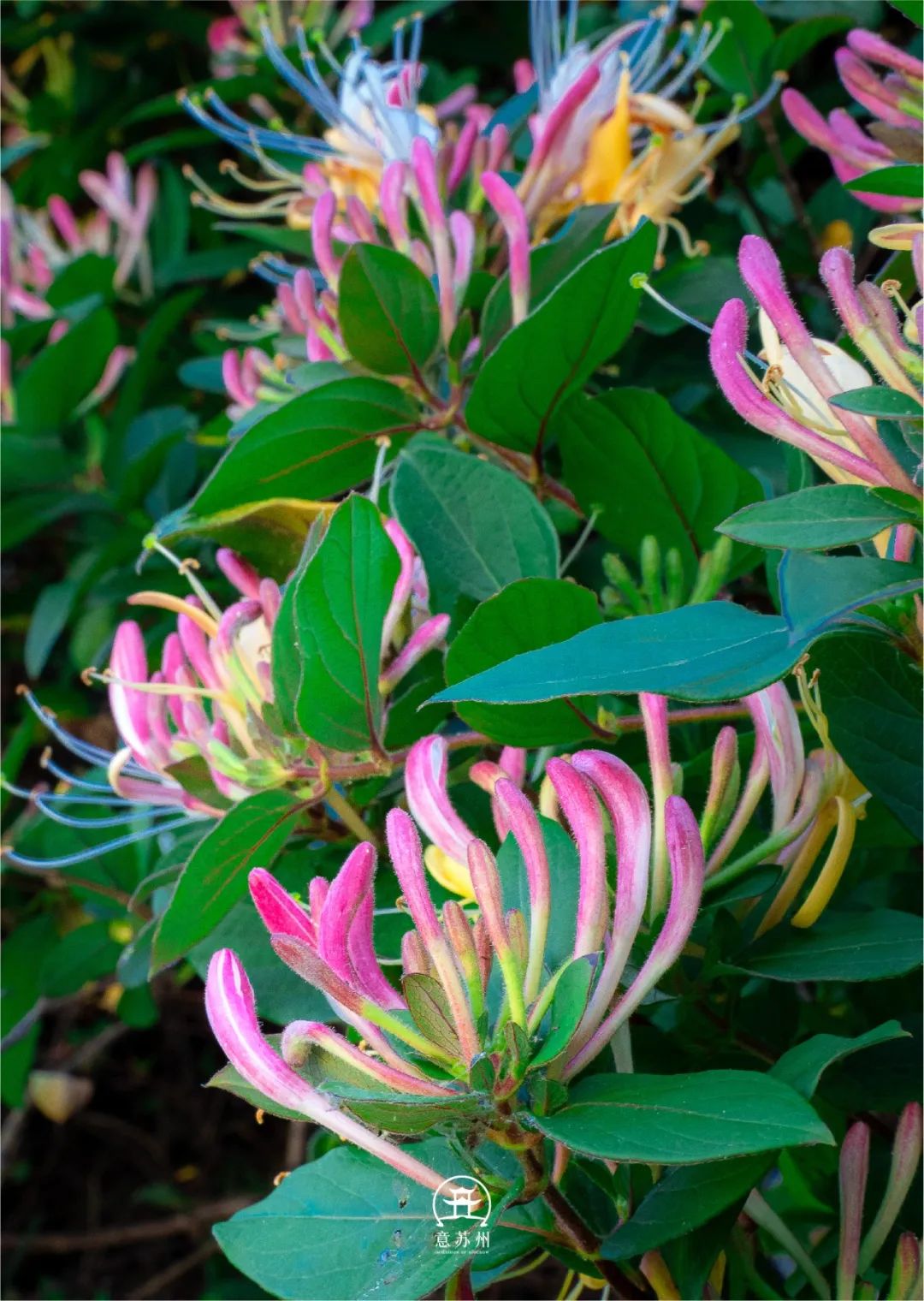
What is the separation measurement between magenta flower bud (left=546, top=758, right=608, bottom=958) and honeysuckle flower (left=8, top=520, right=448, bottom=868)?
0.67 ft

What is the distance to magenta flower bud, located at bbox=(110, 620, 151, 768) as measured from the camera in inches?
31.4

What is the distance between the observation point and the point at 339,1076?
1.71 feet

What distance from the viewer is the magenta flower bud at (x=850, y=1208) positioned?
628 mm

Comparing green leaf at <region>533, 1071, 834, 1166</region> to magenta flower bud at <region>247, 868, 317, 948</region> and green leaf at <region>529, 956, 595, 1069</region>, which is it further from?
magenta flower bud at <region>247, 868, 317, 948</region>

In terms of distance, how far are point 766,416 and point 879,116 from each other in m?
0.51

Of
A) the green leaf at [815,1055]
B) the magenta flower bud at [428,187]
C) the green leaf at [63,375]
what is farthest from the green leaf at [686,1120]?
the green leaf at [63,375]

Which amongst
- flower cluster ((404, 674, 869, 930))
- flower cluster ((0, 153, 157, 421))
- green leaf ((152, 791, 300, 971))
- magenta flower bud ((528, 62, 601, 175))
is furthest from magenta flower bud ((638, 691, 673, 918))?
flower cluster ((0, 153, 157, 421))

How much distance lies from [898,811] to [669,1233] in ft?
0.78

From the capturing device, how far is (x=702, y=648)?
494 millimetres

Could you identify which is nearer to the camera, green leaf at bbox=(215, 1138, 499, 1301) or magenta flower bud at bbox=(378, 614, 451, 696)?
green leaf at bbox=(215, 1138, 499, 1301)

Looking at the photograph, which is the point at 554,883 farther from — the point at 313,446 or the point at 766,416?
the point at 313,446

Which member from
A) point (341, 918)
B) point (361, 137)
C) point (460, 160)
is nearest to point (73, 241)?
point (361, 137)

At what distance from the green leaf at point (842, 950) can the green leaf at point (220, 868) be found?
246 millimetres

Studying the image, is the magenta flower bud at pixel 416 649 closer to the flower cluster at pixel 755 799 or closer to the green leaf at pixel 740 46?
the flower cluster at pixel 755 799
